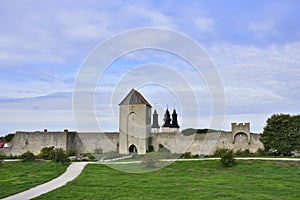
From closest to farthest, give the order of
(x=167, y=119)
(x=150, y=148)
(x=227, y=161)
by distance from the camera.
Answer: (x=227, y=161)
(x=150, y=148)
(x=167, y=119)

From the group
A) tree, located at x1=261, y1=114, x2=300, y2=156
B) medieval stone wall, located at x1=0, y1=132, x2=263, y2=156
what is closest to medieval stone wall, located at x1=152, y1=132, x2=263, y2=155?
medieval stone wall, located at x1=0, y1=132, x2=263, y2=156

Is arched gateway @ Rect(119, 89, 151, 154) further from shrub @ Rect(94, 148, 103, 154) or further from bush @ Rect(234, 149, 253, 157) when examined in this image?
bush @ Rect(234, 149, 253, 157)

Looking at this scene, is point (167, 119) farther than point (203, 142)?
Yes

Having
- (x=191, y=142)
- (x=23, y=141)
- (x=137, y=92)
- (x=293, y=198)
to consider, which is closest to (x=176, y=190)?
(x=293, y=198)

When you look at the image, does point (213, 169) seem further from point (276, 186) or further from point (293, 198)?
point (293, 198)

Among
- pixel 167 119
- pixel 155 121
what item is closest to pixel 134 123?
pixel 155 121

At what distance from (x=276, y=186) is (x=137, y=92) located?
88.2 feet

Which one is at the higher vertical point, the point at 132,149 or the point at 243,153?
the point at 132,149

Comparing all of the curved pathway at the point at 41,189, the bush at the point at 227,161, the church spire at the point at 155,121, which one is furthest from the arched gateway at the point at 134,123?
the curved pathway at the point at 41,189

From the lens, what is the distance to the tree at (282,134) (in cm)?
3070

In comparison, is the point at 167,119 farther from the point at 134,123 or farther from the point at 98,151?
the point at 98,151

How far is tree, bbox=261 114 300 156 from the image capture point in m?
30.7

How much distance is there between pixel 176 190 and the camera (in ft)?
47.4

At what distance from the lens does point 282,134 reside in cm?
3122
